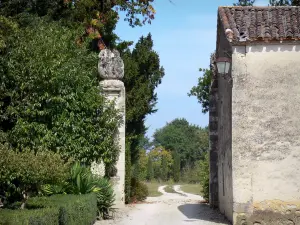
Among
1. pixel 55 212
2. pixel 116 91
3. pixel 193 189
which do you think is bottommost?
pixel 193 189

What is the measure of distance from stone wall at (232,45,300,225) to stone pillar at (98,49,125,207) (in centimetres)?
560

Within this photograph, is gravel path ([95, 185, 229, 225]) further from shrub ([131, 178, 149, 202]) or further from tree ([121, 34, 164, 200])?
tree ([121, 34, 164, 200])

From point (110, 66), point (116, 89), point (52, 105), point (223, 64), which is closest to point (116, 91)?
→ point (116, 89)

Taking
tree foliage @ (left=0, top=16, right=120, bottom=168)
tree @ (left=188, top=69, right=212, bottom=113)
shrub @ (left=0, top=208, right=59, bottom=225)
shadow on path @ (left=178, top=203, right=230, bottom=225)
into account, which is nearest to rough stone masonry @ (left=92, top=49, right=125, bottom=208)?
tree foliage @ (left=0, top=16, right=120, bottom=168)

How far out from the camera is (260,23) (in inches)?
615

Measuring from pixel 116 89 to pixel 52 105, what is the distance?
2.47 m

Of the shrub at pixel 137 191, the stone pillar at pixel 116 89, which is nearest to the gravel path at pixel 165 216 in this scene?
the stone pillar at pixel 116 89

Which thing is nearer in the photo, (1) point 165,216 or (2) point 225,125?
(2) point 225,125

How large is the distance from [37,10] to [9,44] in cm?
561

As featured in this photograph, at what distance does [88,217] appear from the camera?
1430cm

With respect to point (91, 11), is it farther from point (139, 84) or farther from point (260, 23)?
point (260, 23)

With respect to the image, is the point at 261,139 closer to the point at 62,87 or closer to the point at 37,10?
the point at 62,87

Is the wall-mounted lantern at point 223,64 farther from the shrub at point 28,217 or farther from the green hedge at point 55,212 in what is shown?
the shrub at point 28,217

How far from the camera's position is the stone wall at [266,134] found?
1441cm
